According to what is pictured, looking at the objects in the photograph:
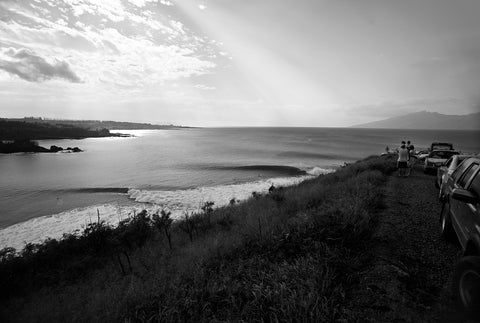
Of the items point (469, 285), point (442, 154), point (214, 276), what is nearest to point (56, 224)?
point (214, 276)

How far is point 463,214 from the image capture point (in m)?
4.31

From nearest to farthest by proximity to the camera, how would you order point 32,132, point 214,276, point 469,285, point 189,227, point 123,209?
point 469,285 → point 214,276 → point 189,227 → point 123,209 → point 32,132

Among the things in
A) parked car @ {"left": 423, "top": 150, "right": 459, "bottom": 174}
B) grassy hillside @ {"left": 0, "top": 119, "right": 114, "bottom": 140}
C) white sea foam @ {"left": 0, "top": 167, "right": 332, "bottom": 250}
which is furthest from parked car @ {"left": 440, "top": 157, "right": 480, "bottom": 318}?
grassy hillside @ {"left": 0, "top": 119, "right": 114, "bottom": 140}

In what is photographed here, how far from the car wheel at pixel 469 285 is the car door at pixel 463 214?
0.98 m

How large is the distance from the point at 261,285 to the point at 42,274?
12576 mm

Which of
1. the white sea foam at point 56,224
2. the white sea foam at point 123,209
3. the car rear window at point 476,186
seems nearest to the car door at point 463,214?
the car rear window at point 476,186

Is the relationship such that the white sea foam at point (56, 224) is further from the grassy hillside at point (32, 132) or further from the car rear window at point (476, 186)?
the grassy hillside at point (32, 132)

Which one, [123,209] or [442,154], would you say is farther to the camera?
[123,209]

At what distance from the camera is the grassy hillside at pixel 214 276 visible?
381cm

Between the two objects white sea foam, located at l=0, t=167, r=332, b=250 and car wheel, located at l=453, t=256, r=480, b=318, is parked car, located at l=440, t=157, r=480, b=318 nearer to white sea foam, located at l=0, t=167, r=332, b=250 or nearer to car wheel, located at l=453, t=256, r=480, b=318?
car wheel, located at l=453, t=256, r=480, b=318

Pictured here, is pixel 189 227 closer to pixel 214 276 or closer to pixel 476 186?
pixel 214 276

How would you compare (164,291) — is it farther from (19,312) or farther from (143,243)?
(143,243)

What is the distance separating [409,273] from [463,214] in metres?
1.47

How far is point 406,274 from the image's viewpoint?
424 cm
